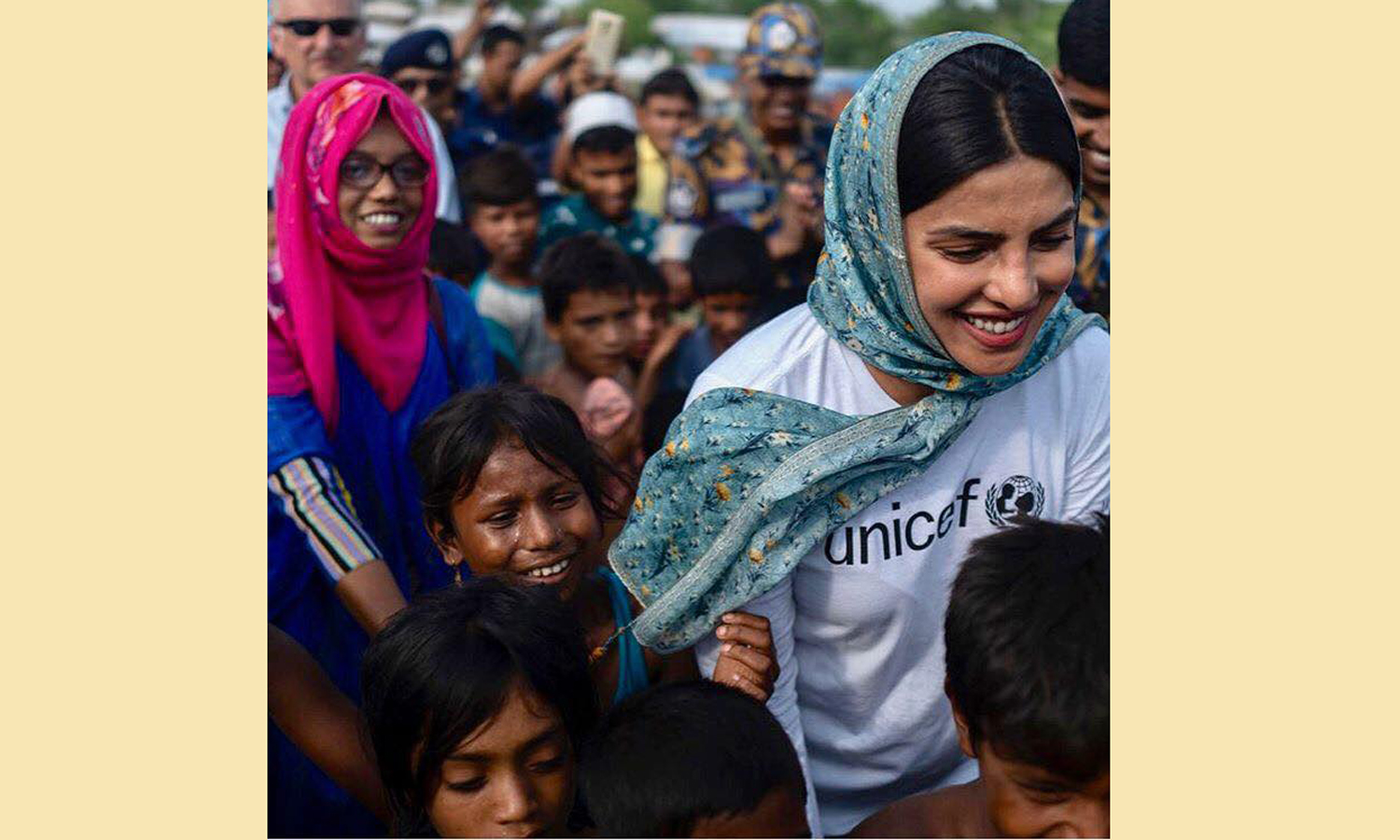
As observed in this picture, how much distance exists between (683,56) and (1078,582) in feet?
29.2

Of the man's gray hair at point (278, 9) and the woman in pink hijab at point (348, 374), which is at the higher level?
the man's gray hair at point (278, 9)

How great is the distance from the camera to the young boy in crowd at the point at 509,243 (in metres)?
5.37

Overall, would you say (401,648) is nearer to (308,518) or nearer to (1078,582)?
(308,518)

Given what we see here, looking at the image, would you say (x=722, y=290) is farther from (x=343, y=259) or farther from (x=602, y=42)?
(x=602, y=42)

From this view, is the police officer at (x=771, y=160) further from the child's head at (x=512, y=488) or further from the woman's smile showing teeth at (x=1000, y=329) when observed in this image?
the woman's smile showing teeth at (x=1000, y=329)

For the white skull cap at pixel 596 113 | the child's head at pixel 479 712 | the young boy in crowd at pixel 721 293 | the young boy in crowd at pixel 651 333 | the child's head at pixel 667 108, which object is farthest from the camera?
the child's head at pixel 667 108

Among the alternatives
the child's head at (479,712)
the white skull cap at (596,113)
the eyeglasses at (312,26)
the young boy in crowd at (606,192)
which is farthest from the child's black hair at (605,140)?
the child's head at (479,712)

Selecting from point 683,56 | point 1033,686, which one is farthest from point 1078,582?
point 683,56

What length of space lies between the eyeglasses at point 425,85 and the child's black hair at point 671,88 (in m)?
1.52

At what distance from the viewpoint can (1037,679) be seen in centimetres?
221

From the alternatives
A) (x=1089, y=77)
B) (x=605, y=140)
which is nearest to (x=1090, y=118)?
(x=1089, y=77)

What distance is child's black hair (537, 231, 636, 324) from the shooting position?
4902 mm

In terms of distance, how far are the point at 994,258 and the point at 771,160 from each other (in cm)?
401

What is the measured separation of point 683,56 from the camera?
10727mm
